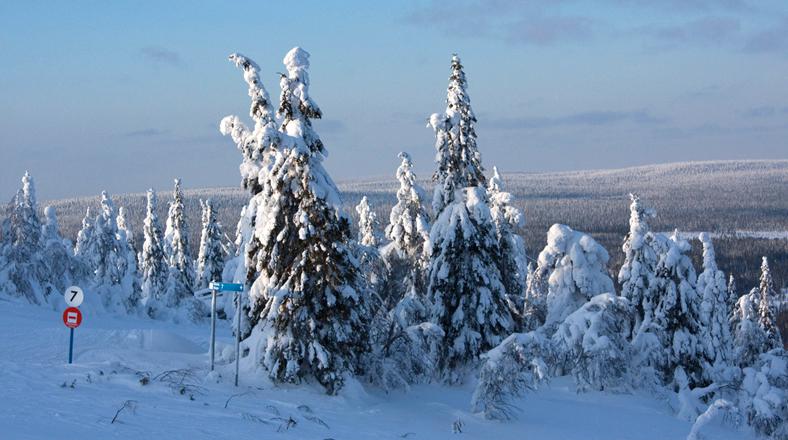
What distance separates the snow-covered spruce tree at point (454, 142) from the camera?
27.4 meters

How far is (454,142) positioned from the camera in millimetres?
27500

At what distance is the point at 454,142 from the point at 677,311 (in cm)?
1178

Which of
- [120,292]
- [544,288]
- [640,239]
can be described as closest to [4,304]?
[120,292]

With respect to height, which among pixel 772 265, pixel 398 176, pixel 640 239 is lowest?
pixel 772 265

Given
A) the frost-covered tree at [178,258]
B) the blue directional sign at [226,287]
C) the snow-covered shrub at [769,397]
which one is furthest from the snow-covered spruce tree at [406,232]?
the frost-covered tree at [178,258]

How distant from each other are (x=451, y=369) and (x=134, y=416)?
14.7 metres

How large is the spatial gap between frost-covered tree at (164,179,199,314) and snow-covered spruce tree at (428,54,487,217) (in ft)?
123

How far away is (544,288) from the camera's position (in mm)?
38688

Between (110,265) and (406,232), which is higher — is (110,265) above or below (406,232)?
below

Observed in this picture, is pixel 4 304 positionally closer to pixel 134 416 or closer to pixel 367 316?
pixel 367 316

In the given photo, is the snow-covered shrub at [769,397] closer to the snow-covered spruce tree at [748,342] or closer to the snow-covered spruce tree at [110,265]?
the snow-covered spruce tree at [748,342]

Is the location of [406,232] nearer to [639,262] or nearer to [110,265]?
[639,262]

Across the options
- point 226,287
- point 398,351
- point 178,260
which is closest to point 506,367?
point 398,351

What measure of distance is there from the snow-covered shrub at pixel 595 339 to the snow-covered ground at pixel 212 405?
1.03 metres
